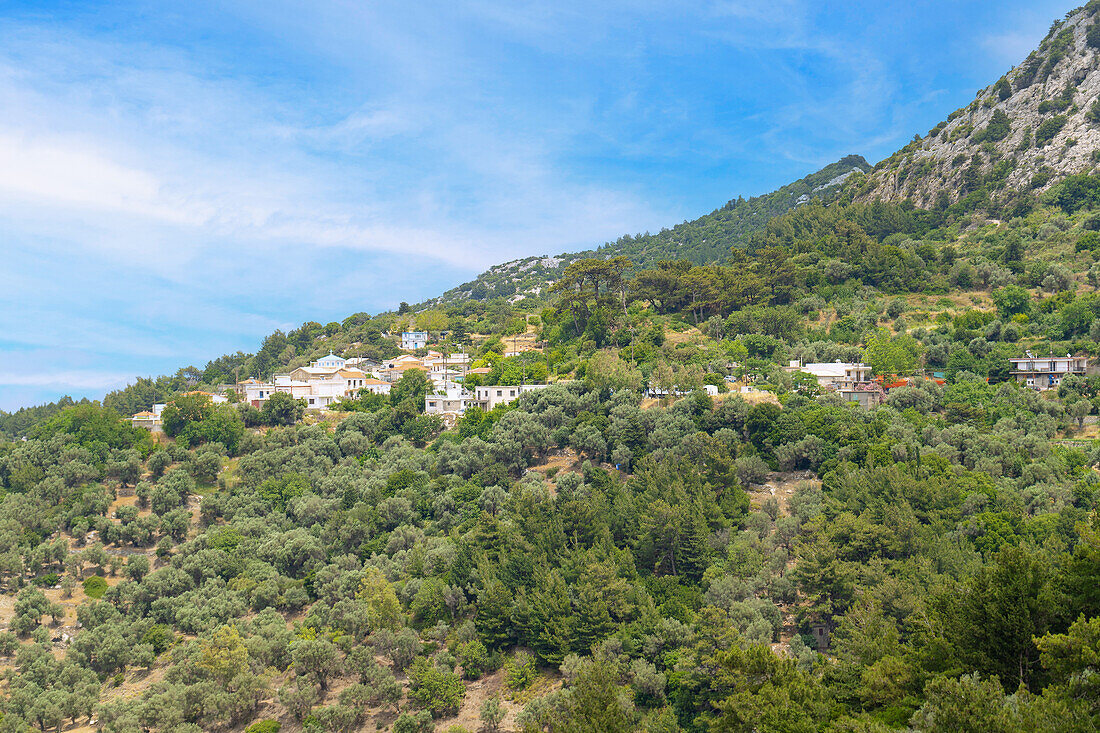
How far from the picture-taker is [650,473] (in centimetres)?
4488

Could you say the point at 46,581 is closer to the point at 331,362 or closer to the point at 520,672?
the point at 520,672

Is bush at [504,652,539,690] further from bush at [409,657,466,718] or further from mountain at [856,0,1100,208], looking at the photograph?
mountain at [856,0,1100,208]

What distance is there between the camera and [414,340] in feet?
341

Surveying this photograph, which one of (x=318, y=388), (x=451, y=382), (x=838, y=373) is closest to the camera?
(x=838, y=373)

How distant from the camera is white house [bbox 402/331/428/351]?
103m

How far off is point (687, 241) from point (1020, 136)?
250ft

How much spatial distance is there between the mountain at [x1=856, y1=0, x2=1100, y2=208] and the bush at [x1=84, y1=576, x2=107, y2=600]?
99.5 metres

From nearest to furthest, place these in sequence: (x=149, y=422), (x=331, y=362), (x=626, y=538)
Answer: (x=626, y=538) < (x=149, y=422) < (x=331, y=362)

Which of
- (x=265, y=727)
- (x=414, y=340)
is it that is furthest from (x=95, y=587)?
(x=414, y=340)

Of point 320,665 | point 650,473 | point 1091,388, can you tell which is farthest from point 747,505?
point 1091,388

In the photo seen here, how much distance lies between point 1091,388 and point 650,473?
31720mm

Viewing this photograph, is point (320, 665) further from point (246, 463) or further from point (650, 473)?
point (246, 463)

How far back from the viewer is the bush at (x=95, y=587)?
48.0 metres

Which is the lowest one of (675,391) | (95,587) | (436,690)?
(436,690)
